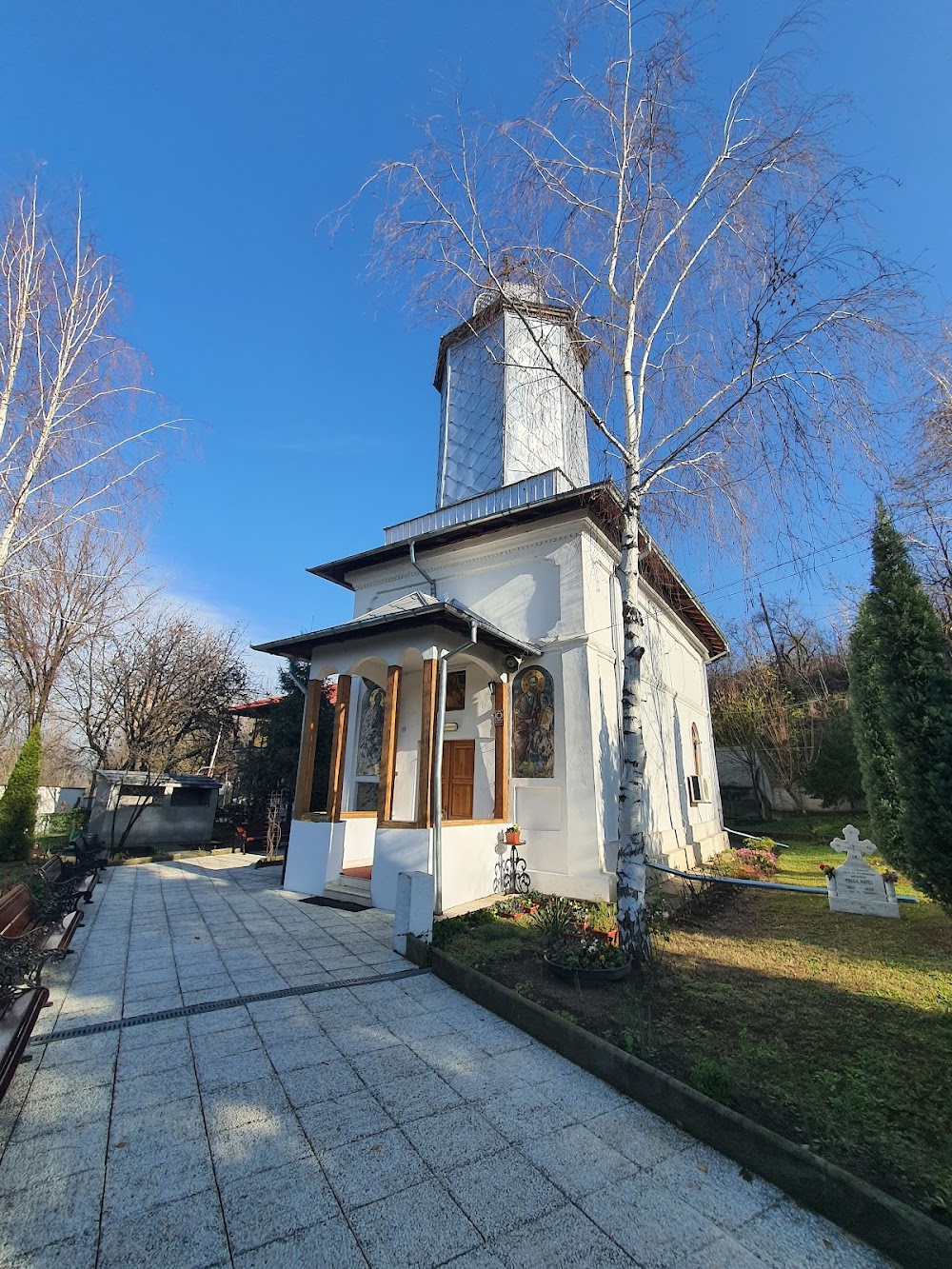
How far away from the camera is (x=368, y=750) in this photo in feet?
33.4

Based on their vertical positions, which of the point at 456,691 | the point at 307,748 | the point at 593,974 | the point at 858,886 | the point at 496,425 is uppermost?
the point at 496,425

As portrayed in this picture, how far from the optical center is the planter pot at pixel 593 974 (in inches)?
176

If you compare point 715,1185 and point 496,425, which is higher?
point 496,425

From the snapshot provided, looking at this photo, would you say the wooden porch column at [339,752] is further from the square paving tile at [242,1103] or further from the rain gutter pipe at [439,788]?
the square paving tile at [242,1103]

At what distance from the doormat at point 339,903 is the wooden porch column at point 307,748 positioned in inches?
56.7

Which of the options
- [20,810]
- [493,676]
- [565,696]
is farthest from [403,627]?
[20,810]

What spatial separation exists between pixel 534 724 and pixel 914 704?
5.63m

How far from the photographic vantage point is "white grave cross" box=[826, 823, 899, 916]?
699 centimetres

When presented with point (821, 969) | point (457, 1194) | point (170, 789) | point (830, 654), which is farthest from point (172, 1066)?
point (830, 654)

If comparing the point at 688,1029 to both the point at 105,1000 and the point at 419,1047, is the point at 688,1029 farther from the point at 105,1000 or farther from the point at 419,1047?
the point at 105,1000

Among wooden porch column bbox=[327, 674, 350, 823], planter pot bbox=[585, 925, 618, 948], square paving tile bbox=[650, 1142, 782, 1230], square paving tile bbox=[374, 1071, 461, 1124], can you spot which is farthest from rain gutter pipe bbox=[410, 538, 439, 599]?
square paving tile bbox=[650, 1142, 782, 1230]

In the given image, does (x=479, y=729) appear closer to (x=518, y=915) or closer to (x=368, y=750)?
(x=368, y=750)

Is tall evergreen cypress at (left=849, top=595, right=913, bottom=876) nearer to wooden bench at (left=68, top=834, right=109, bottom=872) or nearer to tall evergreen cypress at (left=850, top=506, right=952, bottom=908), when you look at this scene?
tall evergreen cypress at (left=850, top=506, right=952, bottom=908)

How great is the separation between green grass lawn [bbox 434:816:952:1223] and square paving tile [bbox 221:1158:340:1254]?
78.2 inches
